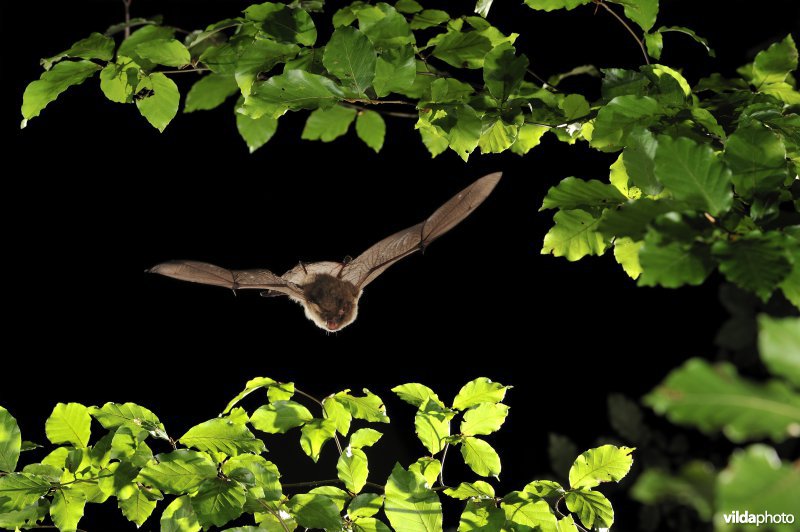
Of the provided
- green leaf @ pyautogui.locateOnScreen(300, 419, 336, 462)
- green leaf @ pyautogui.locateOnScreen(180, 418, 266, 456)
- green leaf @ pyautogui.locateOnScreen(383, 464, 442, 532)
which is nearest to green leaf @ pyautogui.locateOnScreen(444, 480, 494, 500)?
green leaf @ pyautogui.locateOnScreen(383, 464, 442, 532)

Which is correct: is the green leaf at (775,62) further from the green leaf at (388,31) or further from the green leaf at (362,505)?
the green leaf at (362,505)

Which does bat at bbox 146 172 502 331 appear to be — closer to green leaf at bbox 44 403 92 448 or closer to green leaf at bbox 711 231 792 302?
Answer: green leaf at bbox 44 403 92 448

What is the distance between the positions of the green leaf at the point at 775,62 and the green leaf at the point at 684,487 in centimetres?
114

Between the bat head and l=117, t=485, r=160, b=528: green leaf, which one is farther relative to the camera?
the bat head

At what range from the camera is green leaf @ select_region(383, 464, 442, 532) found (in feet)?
3.74

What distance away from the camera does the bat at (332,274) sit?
1.58m

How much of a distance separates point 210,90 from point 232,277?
43 cm

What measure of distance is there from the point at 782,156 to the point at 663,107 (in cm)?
30

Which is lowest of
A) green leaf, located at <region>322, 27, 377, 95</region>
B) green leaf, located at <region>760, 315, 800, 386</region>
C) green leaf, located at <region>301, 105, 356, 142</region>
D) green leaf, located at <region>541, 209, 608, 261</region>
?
green leaf, located at <region>541, 209, 608, 261</region>

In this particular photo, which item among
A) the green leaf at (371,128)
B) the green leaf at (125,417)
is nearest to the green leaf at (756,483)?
the green leaf at (125,417)

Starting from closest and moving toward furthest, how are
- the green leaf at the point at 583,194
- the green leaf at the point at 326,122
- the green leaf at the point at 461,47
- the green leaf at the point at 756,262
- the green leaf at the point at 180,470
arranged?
the green leaf at the point at 756,262 < the green leaf at the point at 583,194 < the green leaf at the point at 180,470 < the green leaf at the point at 461,47 < the green leaf at the point at 326,122

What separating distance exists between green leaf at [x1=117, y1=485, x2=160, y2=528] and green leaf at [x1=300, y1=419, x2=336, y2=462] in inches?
11.7

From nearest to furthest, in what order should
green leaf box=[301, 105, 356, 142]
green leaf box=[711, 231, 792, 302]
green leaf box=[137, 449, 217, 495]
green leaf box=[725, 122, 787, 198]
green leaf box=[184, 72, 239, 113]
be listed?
green leaf box=[711, 231, 792, 302] → green leaf box=[725, 122, 787, 198] → green leaf box=[137, 449, 217, 495] → green leaf box=[184, 72, 239, 113] → green leaf box=[301, 105, 356, 142]

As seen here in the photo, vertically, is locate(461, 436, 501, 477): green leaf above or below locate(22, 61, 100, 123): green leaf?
below
